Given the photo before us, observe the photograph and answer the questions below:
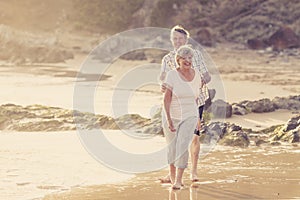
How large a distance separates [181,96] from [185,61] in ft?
1.05

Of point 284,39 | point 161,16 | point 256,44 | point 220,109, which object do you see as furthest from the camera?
point 161,16

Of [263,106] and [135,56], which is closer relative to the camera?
[263,106]

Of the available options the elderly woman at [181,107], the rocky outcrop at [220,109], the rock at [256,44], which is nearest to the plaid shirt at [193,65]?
the elderly woman at [181,107]

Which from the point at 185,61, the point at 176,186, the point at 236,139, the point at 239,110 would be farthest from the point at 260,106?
the point at 185,61

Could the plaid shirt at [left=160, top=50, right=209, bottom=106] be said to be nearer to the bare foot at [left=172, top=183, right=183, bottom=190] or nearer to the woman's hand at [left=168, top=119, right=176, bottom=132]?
the woman's hand at [left=168, top=119, right=176, bottom=132]

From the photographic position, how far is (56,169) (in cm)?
770

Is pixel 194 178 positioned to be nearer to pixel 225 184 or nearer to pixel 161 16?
pixel 225 184

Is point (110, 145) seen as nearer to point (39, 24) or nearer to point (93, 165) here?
point (93, 165)

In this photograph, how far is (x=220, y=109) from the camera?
1091 centimetres

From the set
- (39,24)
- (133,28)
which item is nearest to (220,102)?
(133,28)

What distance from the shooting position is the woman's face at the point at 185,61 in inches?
257

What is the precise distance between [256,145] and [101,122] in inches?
93.9

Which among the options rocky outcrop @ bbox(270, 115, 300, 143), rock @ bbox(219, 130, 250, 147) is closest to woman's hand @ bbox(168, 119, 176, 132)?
rock @ bbox(219, 130, 250, 147)

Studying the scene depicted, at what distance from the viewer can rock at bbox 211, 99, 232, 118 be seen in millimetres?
10836
